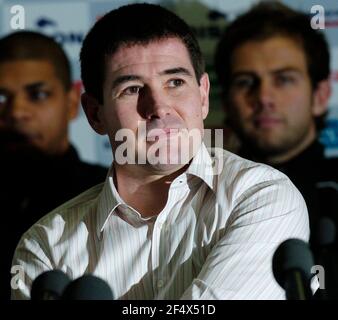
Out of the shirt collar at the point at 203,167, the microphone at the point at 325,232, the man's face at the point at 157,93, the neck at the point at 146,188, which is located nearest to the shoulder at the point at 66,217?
the neck at the point at 146,188

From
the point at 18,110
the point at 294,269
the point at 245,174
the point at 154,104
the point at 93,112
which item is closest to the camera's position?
the point at 294,269

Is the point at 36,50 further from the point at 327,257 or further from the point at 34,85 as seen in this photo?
the point at 327,257

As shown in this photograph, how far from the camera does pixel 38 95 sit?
2500 mm

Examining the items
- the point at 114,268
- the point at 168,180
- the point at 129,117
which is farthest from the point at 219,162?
the point at 114,268

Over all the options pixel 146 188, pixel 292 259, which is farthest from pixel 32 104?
pixel 292 259

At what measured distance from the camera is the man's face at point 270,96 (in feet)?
8.02

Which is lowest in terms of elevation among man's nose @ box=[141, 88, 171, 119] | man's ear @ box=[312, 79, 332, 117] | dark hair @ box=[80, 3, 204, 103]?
man's nose @ box=[141, 88, 171, 119]

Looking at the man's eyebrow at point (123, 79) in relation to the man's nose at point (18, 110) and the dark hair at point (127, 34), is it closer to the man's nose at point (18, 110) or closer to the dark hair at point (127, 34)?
the dark hair at point (127, 34)

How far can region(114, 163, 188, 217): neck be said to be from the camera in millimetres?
2084

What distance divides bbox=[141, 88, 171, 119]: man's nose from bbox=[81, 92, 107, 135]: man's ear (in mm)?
219

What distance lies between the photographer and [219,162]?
2.07 meters

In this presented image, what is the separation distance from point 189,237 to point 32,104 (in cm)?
89

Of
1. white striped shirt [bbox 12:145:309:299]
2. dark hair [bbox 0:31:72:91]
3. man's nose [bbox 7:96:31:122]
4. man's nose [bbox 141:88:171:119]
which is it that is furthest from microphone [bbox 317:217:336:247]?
man's nose [bbox 7:96:31:122]

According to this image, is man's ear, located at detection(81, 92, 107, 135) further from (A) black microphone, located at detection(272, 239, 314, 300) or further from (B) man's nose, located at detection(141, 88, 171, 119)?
(A) black microphone, located at detection(272, 239, 314, 300)
